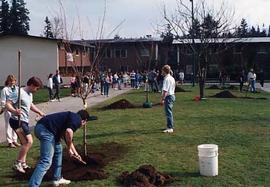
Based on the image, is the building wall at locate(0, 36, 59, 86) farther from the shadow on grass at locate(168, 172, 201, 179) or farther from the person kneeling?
the person kneeling

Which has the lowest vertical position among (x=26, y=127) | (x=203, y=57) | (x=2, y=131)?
(x=2, y=131)

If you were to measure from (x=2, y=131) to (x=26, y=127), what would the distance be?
6.43 meters

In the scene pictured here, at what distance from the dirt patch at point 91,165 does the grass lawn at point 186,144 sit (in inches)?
6.8

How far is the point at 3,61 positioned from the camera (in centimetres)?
5178

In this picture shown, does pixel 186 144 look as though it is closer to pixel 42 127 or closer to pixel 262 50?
pixel 42 127

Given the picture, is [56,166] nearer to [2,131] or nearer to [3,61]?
[2,131]

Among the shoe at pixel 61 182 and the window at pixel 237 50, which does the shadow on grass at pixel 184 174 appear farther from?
the window at pixel 237 50

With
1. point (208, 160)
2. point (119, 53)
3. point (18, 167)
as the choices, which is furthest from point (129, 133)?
point (119, 53)

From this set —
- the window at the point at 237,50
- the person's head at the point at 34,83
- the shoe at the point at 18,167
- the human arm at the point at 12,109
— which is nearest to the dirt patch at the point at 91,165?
the shoe at the point at 18,167

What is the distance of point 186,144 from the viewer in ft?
36.4

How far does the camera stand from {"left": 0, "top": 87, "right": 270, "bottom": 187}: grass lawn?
312 inches

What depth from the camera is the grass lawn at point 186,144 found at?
7914mm

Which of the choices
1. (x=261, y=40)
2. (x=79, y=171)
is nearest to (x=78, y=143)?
(x=79, y=171)

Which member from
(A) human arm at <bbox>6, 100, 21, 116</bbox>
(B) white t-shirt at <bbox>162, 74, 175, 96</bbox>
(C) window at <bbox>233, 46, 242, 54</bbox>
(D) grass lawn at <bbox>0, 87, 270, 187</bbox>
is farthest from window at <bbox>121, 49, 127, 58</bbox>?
(A) human arm at <bbox>6, 100, 21, 116</bbox>
